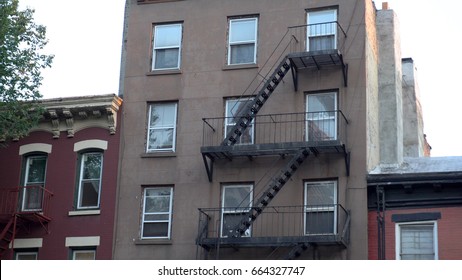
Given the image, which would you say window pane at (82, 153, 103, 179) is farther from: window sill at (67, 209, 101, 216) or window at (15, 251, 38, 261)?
window at (15, 251, 38, 261)

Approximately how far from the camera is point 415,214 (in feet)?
91.9

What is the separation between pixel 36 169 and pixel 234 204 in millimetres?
7696

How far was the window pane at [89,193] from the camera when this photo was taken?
31.5 m

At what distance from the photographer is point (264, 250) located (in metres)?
28.7

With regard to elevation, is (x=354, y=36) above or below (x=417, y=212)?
above

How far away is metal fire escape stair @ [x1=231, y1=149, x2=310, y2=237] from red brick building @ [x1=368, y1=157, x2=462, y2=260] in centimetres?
230

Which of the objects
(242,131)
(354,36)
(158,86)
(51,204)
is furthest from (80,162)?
(354,36)

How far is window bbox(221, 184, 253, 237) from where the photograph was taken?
29469 mm

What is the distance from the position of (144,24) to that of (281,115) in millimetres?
6528

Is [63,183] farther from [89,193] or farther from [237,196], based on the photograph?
[237,196]

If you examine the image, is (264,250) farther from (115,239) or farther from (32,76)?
(32,76)

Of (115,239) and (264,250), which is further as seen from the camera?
(115,239)

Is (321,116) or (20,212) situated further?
(20,212)

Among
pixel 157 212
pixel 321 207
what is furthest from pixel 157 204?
→ pixel 321 207
